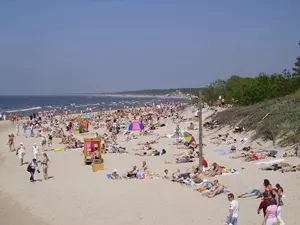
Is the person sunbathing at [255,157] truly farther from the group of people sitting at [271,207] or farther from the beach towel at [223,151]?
the group of people sitting at [271,207]

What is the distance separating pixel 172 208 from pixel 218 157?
26.9 ft

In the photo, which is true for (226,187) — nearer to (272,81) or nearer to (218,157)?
(218,157)

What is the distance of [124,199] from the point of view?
40.8 feet

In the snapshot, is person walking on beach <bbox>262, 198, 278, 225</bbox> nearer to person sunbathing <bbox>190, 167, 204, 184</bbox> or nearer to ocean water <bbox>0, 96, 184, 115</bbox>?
person sunbathing <bbox>190, 167, 204, 184</bbox>

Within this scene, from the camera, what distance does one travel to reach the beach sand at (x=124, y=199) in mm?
10445

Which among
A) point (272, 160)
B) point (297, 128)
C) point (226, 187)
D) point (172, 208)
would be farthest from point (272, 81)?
point (172, 208)

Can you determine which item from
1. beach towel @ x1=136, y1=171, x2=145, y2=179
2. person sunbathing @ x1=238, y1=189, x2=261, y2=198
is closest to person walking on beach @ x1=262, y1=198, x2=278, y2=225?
person sunbathing @ x1=238, y1=189, x2=261, y2=198

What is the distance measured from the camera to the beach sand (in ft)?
34.3

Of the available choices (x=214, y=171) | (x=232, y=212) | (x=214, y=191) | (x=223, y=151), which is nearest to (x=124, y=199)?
(x=214, y=191)

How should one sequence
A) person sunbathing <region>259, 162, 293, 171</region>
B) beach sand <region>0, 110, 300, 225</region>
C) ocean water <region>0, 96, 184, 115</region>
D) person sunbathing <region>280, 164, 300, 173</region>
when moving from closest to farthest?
beach sand <region>0, 110, 300, 225</region>, person sunbathing <region>280, 164, 300, 173</region>, person sunbathing <region>259, 162, 293, 171</region>, ocean water <region>0, 96, 184, 115</region>

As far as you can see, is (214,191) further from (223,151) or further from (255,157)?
(223,151)

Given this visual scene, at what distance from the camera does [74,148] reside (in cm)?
2461

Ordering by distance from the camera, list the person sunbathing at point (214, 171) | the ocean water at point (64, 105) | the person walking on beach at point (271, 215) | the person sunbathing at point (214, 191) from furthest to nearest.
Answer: the ocean water at point (64, 105) < the person sunbathing at point (214, 171) < the person sunbathing at point (214, 191) < the person walking on beach at point (271, 215)

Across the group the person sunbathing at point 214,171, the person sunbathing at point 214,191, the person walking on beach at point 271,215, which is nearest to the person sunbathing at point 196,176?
the person sunbathing at point 214,171
